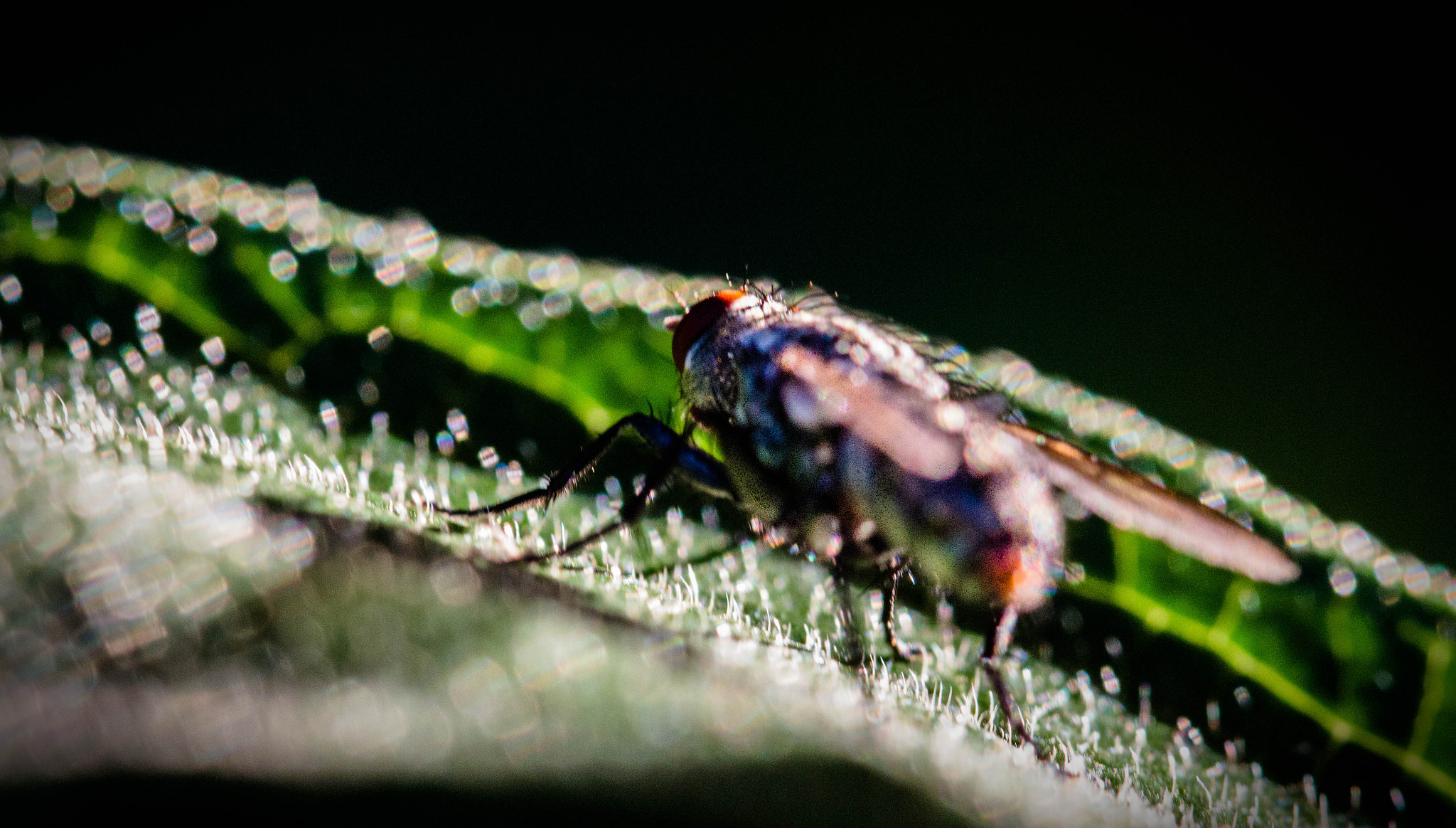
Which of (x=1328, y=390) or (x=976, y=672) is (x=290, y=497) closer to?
(x=976, y=672)

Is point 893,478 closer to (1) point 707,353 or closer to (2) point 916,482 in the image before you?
(2) point 916,482

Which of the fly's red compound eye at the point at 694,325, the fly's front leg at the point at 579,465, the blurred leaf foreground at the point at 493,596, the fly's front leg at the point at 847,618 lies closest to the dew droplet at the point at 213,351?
the blurred leaf foreground at the point at 493,596

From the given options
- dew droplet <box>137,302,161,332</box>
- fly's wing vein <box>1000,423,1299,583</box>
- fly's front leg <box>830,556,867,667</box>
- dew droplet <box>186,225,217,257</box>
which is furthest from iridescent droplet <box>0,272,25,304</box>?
fly's wing vein <box>1000,423,1299,583</box>

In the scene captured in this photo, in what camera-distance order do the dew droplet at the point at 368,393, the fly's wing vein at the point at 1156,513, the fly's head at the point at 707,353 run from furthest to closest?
the fly's head at the point at 707,353 → the dew droplet at the point at 368,393 → the fly's wing vein at the point at 1156,513

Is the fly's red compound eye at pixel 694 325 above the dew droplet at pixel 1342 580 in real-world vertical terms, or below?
above

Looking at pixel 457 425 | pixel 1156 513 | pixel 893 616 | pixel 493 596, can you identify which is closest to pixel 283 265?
pixel 457 425

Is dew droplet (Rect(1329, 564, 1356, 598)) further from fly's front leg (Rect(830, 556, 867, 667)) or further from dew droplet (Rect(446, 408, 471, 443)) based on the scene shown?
dew droplet (Rect(446, 408, 471, 443))

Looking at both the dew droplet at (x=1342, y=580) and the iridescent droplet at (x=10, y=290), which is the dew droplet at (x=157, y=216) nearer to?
the iridescent droplet at (x=10, y=290)
